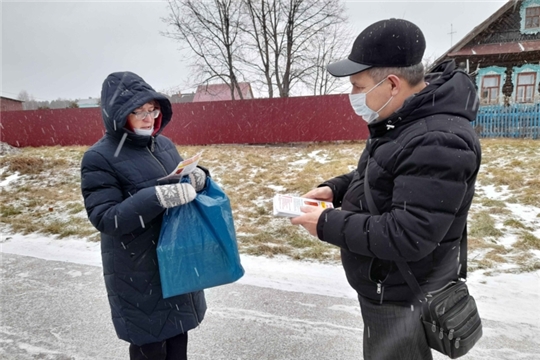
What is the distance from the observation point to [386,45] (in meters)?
1.35

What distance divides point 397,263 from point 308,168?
798 centimetres

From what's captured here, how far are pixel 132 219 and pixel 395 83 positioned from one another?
1388 millimetres

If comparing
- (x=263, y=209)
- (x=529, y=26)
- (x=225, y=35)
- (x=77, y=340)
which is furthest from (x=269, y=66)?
(x=77, y=340)

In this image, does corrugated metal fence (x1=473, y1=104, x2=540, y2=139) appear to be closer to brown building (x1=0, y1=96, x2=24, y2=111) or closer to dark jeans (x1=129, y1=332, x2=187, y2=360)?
dark jeans (x1=129, y1=332, x2=187, y2=360)

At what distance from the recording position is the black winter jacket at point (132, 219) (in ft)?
6.03

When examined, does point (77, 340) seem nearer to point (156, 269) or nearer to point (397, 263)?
point (156, 269)

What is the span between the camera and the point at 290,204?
5.69 ft

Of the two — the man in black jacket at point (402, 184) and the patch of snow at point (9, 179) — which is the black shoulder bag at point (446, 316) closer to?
the man in black jacket at point (402, 184)

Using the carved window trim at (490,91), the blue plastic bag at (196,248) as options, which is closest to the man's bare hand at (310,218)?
the blue plastic bag at (196,248)

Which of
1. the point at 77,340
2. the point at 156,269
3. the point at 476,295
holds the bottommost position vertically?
the point at 476,295

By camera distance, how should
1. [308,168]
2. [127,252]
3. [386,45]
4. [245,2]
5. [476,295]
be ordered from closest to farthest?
[386,45] → [127,252] → [476,295] → [308,168] → [245,2]

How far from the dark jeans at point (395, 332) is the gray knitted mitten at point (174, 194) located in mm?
1018

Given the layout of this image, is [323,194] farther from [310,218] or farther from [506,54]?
[506,54]

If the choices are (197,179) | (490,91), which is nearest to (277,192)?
(197,179)
